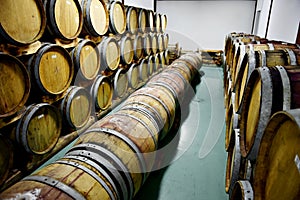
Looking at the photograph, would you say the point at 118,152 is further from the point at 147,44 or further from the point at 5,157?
the point at 147,44

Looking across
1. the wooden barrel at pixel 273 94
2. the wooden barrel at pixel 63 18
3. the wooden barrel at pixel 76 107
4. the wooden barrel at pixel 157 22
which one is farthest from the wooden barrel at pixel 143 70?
the wooden barrel at pixel 273 94

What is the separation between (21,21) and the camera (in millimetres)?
2496

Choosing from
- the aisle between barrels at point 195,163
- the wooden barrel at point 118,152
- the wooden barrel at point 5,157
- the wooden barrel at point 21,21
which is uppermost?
the wooden barrel at point 21,21

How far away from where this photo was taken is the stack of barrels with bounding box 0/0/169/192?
2.48 metres

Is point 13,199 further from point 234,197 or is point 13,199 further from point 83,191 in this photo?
point 234,197

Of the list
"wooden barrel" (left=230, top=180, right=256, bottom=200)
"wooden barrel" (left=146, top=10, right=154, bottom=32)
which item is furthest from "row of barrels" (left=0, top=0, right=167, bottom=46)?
"wooden barrel" (left=230, top=180, right=256, bottom=200)

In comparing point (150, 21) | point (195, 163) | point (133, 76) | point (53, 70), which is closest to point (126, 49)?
point (133, 76)

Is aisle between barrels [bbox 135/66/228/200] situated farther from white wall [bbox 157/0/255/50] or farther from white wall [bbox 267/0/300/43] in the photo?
white wall [bbox 157/0/255/50]

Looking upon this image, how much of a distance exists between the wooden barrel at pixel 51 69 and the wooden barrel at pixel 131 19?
104 inches

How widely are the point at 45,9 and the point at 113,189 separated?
2711mm

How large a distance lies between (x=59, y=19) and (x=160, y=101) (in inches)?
78.8

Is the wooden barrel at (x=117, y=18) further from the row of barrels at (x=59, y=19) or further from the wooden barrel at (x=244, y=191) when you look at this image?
the wooden barrel at (x=244, y=191)

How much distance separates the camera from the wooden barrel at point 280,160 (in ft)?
2.74

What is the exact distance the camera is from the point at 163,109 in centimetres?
315
